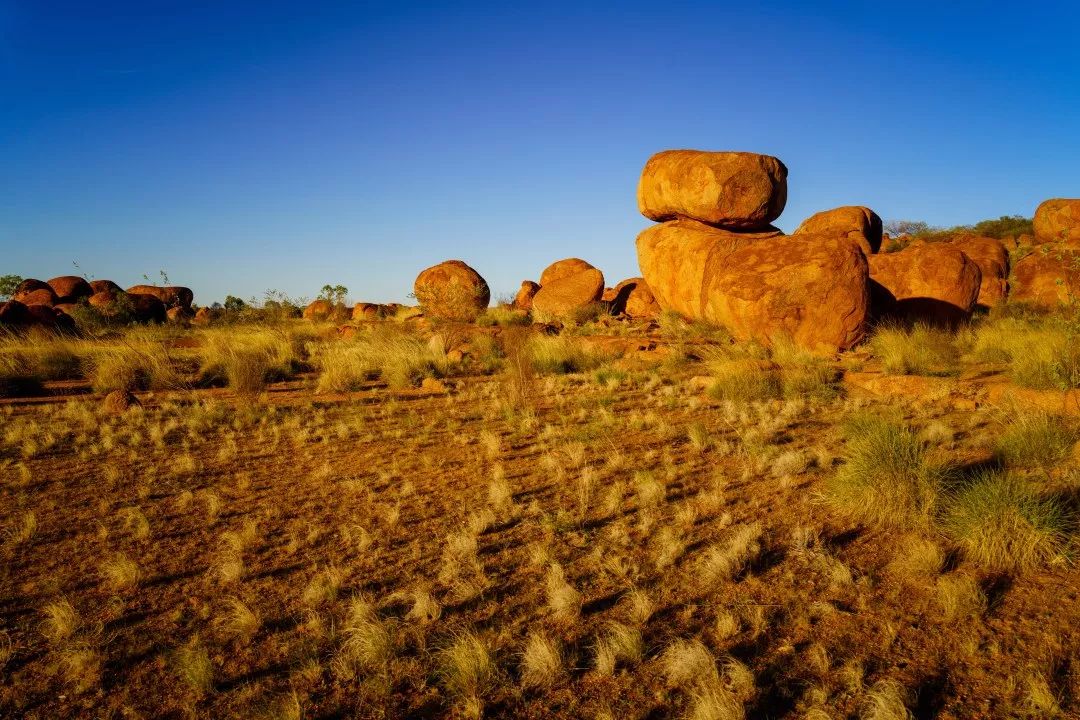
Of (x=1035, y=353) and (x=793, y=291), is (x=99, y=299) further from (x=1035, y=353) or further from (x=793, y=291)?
(x=1035, y=353)

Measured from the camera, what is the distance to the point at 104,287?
32.8 meters

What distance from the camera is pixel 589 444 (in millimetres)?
7156

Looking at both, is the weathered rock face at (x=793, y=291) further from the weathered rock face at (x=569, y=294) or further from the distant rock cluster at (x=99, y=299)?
the distant rock cluster at (x=99, y=299)

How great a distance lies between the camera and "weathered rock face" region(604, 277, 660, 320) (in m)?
20.8

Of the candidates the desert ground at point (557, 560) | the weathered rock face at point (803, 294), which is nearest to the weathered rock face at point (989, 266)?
the weathered rock face at point (803, 294)

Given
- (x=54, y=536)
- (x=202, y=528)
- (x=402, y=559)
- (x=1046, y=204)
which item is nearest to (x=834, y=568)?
(x=402, y=559)

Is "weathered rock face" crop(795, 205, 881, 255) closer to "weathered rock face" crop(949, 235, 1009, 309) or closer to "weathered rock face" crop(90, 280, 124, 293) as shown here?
"weathered rock face" crop(949, 235, 1009, 309)

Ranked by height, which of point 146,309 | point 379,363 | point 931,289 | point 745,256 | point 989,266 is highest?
point 146,309

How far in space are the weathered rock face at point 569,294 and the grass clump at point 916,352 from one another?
36.4ft

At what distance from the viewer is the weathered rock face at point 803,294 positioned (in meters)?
12.2

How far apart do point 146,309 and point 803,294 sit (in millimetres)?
29531

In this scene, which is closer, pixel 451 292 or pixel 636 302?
pixel 636 302

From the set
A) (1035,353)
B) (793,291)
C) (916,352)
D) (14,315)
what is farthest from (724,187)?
(14,315)

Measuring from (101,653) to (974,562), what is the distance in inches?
207
